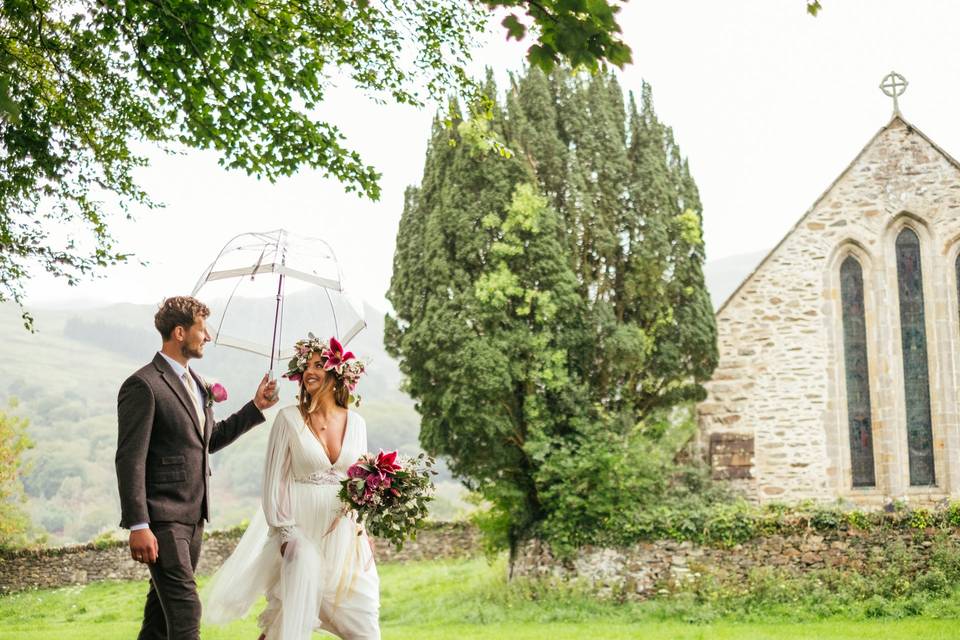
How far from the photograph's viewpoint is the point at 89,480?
6938 cm

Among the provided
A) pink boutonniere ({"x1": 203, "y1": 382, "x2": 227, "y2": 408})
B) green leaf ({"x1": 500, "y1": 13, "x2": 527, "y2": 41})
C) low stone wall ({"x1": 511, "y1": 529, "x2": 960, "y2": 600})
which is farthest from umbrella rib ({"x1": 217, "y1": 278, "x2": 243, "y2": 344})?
low stone wall ({"x1": 511, "y1": 529, "x2": 960, "y2": 600})

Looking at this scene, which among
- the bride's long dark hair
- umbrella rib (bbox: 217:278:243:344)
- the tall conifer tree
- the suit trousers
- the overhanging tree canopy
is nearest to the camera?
the suit trousers

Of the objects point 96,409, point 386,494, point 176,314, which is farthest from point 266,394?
point 96,409

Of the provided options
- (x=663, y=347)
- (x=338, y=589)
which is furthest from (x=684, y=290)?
(x=338, y=589)

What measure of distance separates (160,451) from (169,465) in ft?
0.30

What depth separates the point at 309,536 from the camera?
232 inches

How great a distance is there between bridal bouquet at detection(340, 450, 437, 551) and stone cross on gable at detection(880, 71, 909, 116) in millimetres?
15468

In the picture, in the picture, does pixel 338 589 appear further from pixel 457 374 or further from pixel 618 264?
pixel 618 264

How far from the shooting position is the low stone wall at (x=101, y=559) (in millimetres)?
23906

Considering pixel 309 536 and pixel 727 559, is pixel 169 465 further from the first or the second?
pixel 727 559

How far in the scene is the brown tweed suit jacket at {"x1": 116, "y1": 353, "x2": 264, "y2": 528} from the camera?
5.22 m

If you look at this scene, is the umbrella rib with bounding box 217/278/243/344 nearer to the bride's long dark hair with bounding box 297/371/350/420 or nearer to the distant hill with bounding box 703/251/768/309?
the bride's long dark hair with bounding box 297/371/350/420

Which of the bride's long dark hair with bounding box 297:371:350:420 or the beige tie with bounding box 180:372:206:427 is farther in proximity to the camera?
the bride's long dark hair with bounding box 297:371:350:420

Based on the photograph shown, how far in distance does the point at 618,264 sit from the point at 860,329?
15.9ft
